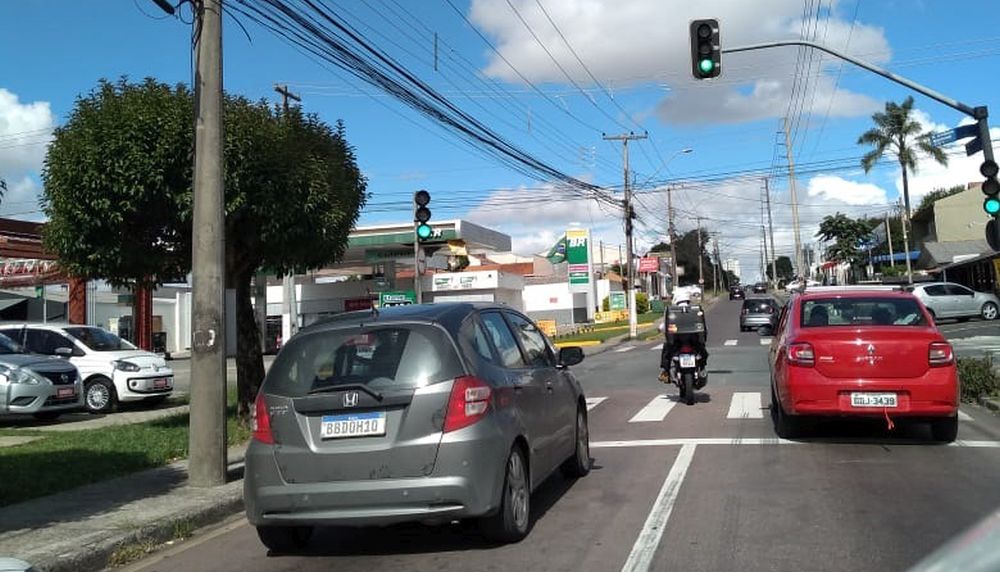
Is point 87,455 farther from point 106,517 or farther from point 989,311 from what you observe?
point 989,311

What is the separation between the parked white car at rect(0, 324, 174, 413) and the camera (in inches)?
630

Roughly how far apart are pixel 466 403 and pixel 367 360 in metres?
0.79

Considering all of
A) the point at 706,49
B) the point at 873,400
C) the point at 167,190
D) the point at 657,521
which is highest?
the point at 706,49

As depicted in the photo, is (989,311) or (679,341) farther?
(989,311)

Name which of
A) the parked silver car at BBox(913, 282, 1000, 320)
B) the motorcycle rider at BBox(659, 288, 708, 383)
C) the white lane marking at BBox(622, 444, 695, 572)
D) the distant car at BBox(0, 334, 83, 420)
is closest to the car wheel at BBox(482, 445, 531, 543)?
the white lane marking at BBox(622, 444, 695, 572)

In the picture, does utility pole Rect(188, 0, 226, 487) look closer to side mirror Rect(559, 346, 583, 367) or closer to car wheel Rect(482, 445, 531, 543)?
side mirror Rect(559, 346, 583, 367)

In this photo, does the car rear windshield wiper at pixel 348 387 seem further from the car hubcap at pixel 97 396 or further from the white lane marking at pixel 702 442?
the car hubcap at pixel 97 396

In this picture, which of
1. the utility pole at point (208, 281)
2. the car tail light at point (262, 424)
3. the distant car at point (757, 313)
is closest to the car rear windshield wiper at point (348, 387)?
the car tail light at point (262, 424)

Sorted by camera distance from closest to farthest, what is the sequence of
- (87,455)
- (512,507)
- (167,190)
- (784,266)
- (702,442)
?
(512,507)
(702,442)
(87,455)
(167,190)
(784,266)

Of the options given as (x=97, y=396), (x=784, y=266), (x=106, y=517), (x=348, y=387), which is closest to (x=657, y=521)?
(x=348, y=387)

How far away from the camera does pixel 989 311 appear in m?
32.4

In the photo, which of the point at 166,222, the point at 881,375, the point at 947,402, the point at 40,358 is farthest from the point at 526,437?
the point at 40,358

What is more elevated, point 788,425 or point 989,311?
point 989,311

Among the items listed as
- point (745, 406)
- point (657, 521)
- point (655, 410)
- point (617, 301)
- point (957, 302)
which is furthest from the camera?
point (617, 301)
